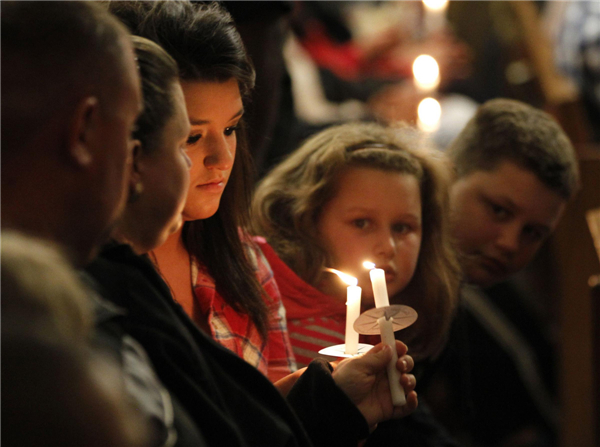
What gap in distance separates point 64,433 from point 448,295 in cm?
113

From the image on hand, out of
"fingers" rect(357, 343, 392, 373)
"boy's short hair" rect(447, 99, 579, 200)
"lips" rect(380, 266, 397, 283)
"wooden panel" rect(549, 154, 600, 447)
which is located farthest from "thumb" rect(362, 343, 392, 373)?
"wooden panel" rect(549, 154, 600, 447)

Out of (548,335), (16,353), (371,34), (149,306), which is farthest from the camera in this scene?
(371,34)

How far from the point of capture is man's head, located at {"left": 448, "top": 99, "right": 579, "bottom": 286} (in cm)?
180

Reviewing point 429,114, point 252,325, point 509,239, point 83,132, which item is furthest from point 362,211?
point 429,114

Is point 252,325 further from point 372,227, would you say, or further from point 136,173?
point 136,173

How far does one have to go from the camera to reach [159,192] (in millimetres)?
812

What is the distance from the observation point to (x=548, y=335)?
127 inches

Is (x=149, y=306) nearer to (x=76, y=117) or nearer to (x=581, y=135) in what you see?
(x=76, y=117)

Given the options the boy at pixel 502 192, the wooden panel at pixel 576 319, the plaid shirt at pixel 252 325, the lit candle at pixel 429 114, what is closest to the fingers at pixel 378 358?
the plaid shirt at pixel 252 325

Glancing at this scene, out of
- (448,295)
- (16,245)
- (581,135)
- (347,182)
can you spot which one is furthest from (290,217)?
(581,135)

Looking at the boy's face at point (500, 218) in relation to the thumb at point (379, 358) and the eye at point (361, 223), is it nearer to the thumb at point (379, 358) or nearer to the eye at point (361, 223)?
the eye at point (361, 223)

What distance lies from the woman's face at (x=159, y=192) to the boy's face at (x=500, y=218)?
3.69 ft

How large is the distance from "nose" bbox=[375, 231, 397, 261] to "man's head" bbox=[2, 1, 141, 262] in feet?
2.39

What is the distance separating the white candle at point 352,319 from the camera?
1.01m
